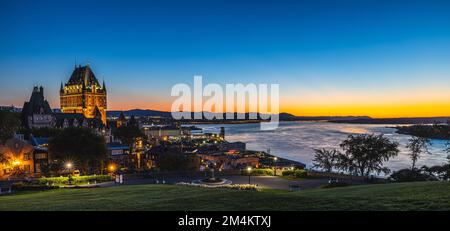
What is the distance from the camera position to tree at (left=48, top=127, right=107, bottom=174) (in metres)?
37.1

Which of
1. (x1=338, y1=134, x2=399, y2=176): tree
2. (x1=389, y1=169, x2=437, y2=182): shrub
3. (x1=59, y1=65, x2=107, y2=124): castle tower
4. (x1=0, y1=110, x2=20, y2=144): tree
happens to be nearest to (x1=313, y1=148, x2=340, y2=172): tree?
(x1=338, y1=134, x2=399, y2=176): tree

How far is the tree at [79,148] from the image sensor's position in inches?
1462

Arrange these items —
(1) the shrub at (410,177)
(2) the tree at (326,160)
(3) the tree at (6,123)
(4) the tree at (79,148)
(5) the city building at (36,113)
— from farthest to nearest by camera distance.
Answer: (5) the city building at (36,113) → (2) the tree at (326,160) → (4) the tree at (79,148) → (3) the tree at (6,123) → (1) the shrub at (410,177)

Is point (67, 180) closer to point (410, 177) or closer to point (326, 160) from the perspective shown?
point (410, 177)

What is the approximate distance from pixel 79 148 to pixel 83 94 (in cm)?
8643

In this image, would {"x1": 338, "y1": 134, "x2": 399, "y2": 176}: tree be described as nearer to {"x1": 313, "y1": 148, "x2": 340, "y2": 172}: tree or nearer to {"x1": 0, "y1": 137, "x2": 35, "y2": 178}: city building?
{"x1": 313, "y1": 148, "x2": 340, "y2": 172}: tree

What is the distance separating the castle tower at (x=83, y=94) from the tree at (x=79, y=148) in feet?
264

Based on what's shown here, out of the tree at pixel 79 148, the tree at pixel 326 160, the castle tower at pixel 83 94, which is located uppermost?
the castle tower at pixel 83 94

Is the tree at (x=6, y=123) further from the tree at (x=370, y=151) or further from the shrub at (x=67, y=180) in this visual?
the tree at (x=370, y=151)

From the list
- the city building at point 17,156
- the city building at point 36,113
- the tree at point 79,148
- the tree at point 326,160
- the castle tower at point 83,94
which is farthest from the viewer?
the castle tower at point 83,94

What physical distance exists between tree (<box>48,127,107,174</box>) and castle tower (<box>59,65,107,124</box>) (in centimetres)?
8051

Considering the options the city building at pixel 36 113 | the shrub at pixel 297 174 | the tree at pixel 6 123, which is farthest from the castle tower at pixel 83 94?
the shrub at pixel 297 174
